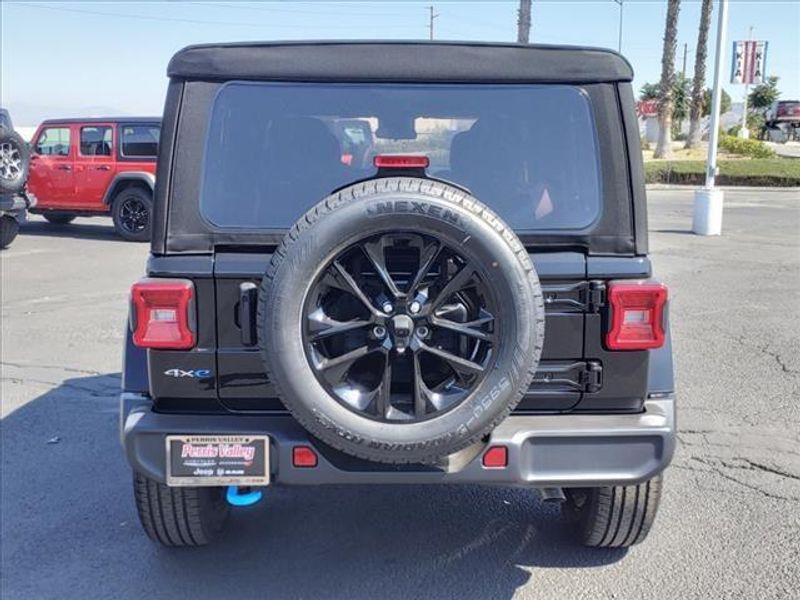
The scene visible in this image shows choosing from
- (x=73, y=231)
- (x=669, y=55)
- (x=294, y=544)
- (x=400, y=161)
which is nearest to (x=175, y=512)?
(x=294, y=544)

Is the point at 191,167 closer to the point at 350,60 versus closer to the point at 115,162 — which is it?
the point at 350,60

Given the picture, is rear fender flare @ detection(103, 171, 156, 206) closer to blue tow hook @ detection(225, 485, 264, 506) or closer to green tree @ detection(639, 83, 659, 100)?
blue tow hook @ detection(225, 485, 264, 506)

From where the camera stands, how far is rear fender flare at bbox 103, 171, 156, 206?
533 inches

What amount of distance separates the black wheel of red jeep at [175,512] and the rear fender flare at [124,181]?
10927mm

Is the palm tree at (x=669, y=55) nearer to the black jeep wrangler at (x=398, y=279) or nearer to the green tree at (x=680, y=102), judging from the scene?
the green tree at (x=680, y=102)

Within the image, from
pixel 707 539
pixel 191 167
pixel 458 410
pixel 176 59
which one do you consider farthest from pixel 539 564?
pixel 176 59

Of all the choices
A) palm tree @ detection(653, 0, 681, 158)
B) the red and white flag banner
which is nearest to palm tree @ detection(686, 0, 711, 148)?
palm tree @ detection(653, 0, 681, 158)

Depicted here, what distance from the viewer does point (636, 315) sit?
9.08 ft

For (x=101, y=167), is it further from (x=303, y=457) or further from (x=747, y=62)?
(x=747, y=62)

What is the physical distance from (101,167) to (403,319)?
41.4 feet

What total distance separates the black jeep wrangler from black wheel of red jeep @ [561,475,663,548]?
1.08 feet

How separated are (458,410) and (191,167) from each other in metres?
1.27

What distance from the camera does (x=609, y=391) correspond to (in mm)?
2842

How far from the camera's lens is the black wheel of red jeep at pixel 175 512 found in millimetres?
3154
